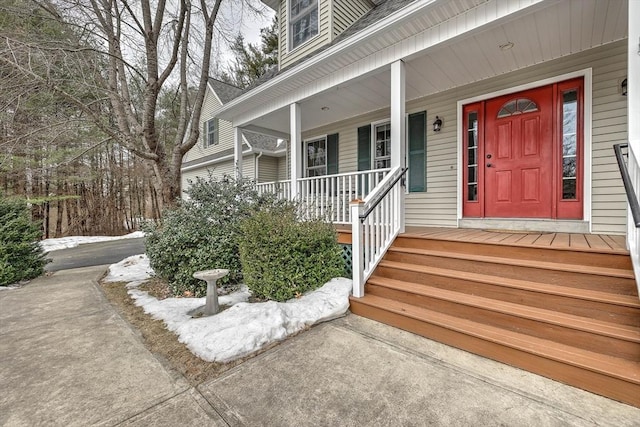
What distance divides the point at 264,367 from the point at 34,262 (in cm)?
537

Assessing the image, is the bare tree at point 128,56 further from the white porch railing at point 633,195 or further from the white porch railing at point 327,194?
the white porch railing at point 633,195

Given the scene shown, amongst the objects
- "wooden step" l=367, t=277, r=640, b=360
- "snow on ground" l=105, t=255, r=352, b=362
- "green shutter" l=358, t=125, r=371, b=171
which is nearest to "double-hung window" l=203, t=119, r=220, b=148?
"green shutter" l=358, t=125, r=371, b=171

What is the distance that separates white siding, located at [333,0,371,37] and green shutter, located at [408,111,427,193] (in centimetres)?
256

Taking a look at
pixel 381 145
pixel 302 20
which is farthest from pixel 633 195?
pixel 302 20

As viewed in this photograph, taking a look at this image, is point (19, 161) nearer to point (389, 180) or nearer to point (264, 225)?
point (264, 225)

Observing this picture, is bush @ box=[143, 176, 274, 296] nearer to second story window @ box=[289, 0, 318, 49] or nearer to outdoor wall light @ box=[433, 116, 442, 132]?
outdoor wall light @ box=[433, 116, 442, 132]

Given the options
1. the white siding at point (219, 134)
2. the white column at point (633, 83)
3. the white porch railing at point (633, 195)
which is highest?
the white siding at point (219, 134)

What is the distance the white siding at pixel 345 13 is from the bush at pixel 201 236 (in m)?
4.12

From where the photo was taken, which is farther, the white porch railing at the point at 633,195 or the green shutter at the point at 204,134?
the green shutter at the point at 204,134

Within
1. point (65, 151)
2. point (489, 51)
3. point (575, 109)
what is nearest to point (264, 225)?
point (489, 51)

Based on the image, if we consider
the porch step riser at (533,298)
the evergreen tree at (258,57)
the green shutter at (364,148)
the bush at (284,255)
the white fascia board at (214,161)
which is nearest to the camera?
the porch step riser at (533,298)

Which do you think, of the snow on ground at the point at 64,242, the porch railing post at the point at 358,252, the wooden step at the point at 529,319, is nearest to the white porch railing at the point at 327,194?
the porch railing post at the point at 358,252

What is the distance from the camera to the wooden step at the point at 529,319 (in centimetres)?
191

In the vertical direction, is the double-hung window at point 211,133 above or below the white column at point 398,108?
above
